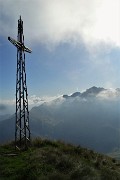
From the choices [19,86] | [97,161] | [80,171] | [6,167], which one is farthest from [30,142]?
[80,171]

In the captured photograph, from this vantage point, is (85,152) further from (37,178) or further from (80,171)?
(37,178)

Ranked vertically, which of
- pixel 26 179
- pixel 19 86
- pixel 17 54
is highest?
pixel 17 54

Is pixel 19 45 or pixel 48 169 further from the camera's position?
pixel 19 45

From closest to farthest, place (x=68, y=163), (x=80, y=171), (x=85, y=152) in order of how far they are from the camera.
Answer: (x=80, y=171) < (x=68, y=163) < (x=85, y=152)

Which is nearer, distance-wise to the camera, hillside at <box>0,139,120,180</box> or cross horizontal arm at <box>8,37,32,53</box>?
hillside at <box>0,139,120,180</box>

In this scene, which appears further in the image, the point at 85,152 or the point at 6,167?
the point at 85,152

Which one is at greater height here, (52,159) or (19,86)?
(19,86)

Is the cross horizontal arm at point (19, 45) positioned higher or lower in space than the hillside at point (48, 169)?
higher

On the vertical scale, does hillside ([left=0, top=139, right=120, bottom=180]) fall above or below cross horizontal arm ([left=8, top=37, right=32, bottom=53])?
below

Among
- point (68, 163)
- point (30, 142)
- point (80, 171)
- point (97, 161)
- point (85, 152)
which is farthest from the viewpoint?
point (30, 142)

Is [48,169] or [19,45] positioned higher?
[19,45]

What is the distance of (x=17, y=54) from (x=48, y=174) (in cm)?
1608

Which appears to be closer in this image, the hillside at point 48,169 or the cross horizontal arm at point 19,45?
the hillside at point 48,169

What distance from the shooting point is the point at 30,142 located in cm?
2906
